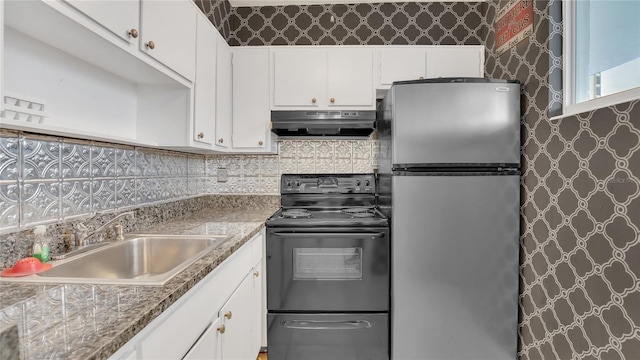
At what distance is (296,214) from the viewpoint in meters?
2.23

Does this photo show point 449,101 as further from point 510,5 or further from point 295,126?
point 295,126

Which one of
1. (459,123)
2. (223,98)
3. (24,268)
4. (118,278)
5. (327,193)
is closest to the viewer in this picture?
(24,268)

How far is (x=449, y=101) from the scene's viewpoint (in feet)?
6.02

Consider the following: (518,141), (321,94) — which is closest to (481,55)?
(518,141)

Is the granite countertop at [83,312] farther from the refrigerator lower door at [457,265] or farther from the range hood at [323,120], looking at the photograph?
the range hood at [323,120]

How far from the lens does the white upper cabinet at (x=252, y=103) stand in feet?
7.70

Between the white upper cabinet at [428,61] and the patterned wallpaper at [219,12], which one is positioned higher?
the patterned wallpaper at [219,12]

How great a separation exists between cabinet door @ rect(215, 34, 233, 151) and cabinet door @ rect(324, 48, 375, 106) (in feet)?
2.37

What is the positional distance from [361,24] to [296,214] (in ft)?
5.36

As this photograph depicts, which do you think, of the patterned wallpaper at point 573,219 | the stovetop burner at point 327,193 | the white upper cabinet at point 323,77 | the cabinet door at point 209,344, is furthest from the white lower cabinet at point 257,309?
the patterned wallpaper at point 573,219

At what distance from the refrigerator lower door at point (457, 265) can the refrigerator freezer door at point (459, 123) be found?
14 centimetres

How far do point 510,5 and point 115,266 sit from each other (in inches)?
104

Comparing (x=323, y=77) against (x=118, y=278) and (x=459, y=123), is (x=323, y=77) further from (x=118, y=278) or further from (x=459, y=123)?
(x=118, y=278)

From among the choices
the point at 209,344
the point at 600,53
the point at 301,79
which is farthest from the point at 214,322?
the point at 600,53
